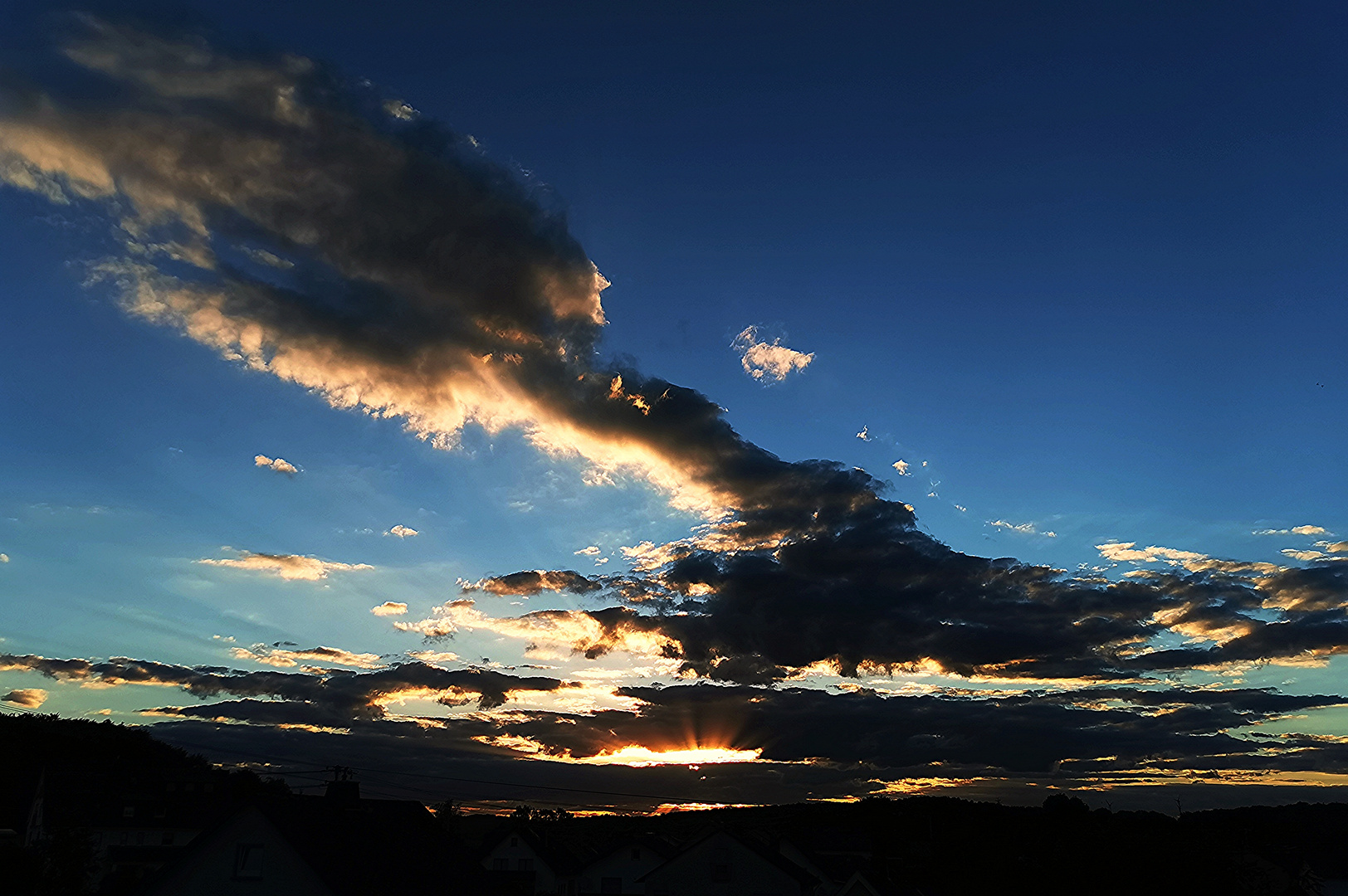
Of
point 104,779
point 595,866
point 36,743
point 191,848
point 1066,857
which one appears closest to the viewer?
point 191,848

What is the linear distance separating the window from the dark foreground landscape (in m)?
0.09

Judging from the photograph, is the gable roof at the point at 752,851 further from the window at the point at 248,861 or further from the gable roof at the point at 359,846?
the window at the point at 248,861

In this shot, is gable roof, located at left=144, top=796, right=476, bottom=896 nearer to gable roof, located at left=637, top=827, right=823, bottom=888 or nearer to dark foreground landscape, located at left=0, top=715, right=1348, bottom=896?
dark foreground landscape, located at left=0, top=715, right=1348, bottom=896

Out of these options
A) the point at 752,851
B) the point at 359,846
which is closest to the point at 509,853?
the point at 752,851

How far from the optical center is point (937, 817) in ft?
615

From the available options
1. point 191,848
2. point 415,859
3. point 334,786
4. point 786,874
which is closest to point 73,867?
point 191,848

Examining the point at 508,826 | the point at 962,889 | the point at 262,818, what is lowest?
the point at 962,889

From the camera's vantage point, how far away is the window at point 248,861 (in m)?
43.2

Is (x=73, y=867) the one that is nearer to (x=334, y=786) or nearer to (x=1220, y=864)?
(x=334, y=786)

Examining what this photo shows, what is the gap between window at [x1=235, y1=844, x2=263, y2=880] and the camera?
142 ft

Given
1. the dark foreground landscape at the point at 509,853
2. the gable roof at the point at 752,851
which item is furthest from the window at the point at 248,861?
the gable roof at the point at 752,851

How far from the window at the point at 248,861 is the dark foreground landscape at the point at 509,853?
87mm

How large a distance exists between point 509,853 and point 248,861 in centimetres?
5853

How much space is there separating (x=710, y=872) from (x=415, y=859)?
27.4m
